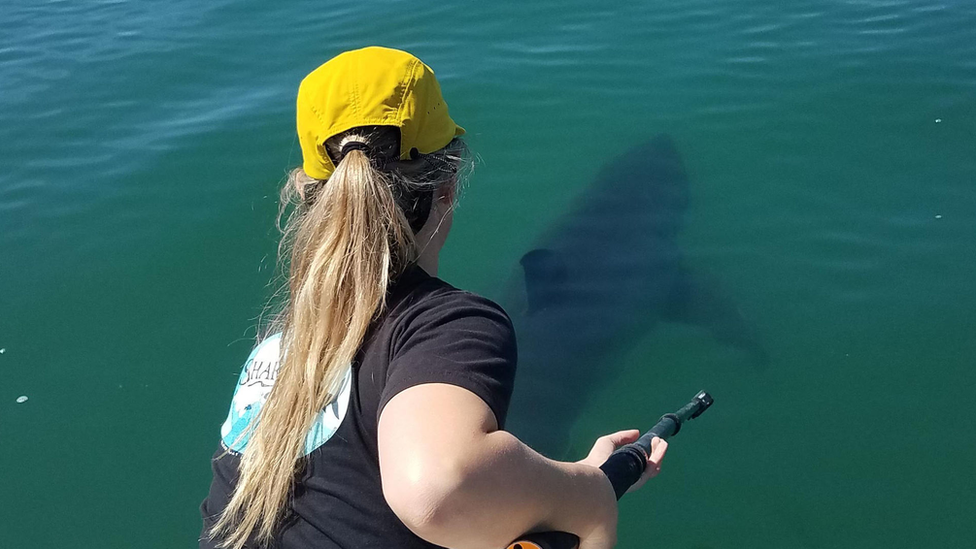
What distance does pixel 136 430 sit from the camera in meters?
4.35

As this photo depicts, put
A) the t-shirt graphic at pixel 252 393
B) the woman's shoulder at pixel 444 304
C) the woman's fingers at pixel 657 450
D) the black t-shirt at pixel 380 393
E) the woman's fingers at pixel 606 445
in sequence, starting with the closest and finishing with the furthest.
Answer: the black t-shirt at pixel 380 393, the woman's shoulder at pixel 444 304, the t-shirt graphic at pixel 252 393, the woman's fingers at pixel 606 445, the woman's fingers at pixel 657 450

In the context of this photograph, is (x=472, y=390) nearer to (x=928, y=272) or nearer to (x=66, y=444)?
(x=66, y=444)

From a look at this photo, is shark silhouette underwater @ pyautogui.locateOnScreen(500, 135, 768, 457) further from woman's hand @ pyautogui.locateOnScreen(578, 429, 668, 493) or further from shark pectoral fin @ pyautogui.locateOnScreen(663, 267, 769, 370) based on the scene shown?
woman's hand @ pyautogui.locateOnScreen(578, 429, 668, 493)

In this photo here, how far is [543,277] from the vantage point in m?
5.31

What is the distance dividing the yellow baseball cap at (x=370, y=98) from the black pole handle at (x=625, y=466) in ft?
3.04

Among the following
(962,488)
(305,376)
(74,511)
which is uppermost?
(305,376)

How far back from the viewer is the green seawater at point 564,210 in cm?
399

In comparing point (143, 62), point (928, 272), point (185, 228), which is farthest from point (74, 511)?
point (143, 62)

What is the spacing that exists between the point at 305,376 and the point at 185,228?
440cm

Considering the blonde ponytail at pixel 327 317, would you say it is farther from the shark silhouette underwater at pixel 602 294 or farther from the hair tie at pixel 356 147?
the shark silhouette underwater at pixel 602 294

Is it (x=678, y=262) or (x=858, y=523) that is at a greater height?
(x=678, y=262)

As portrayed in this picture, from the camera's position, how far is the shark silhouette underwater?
4586mm

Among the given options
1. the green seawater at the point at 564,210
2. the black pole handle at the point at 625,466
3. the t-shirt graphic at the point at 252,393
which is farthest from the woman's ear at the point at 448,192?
the green seawater at the point at 564,210

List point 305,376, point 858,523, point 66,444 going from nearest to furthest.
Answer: point 305,376, point 858,523, point 66,444
